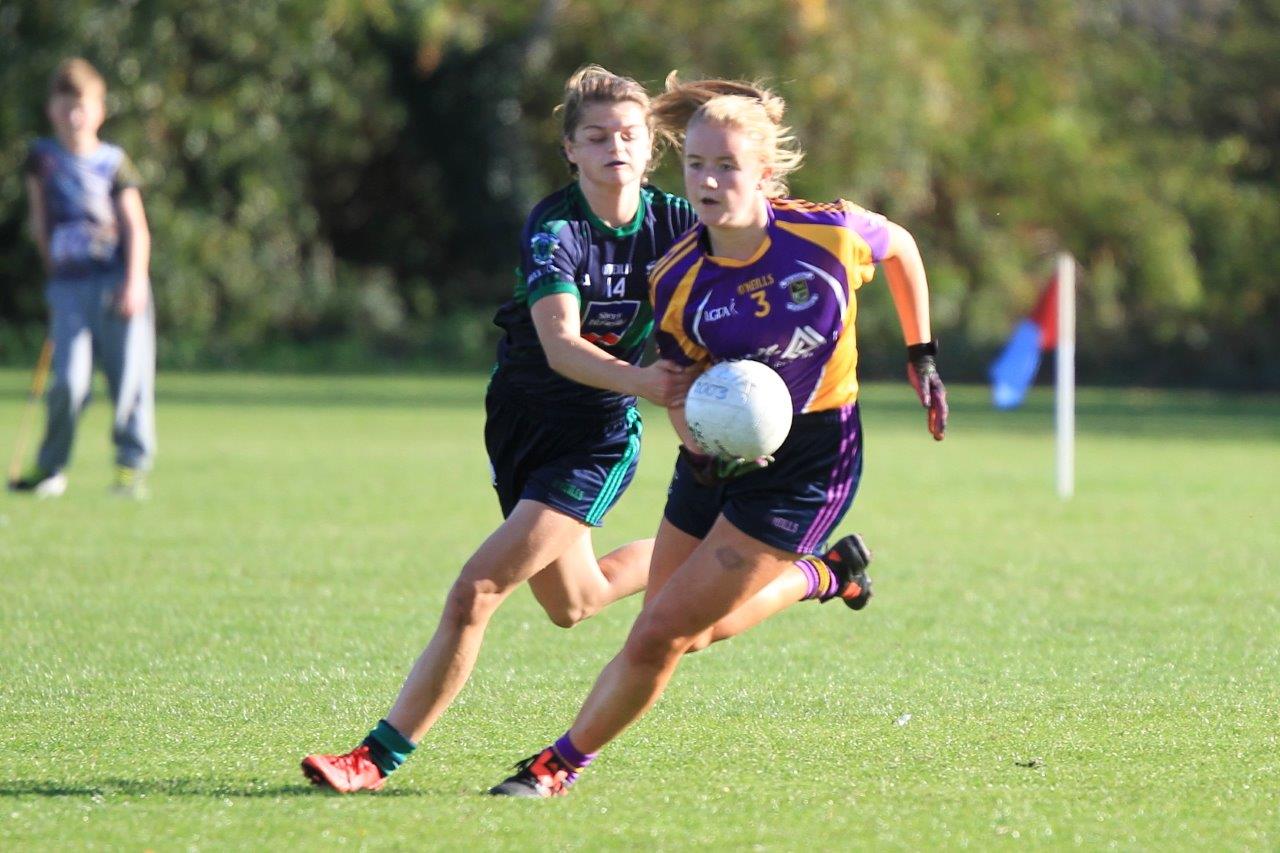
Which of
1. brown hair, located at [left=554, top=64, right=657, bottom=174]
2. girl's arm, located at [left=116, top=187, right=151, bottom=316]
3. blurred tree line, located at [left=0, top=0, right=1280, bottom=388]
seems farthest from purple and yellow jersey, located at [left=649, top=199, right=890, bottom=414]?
blurred tree line, located at [left=0, top=0, right=1280, bottom=388]

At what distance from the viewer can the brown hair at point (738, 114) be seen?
4957 millimetres

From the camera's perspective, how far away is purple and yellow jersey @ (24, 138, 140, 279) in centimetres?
1213

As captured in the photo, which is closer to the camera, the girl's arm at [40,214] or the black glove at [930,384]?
the black glove at [930,384]

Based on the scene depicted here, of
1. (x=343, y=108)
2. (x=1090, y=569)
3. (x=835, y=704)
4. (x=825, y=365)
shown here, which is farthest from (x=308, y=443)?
(x=343, y=108)

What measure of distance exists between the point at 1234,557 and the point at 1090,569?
1.03 meters

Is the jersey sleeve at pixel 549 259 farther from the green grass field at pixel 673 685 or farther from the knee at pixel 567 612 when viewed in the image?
the green grass field at pixel 673 685

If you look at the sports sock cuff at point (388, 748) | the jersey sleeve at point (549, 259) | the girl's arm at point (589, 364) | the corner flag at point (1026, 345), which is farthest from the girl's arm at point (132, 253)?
the sports sock cuff at point (388, 748)

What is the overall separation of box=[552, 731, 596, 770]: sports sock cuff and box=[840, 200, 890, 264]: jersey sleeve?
1.57m

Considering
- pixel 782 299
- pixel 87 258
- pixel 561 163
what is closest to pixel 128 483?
pixel 87 258

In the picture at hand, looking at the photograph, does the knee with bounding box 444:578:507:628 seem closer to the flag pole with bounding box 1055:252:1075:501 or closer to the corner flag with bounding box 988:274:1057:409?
the flag pole with bounding box 1055:252:1075:501

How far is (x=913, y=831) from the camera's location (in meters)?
4.68

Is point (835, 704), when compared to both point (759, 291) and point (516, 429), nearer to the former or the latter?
point (516, 429)

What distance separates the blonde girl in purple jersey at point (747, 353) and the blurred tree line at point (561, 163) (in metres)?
25.6

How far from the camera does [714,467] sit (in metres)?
5.04
